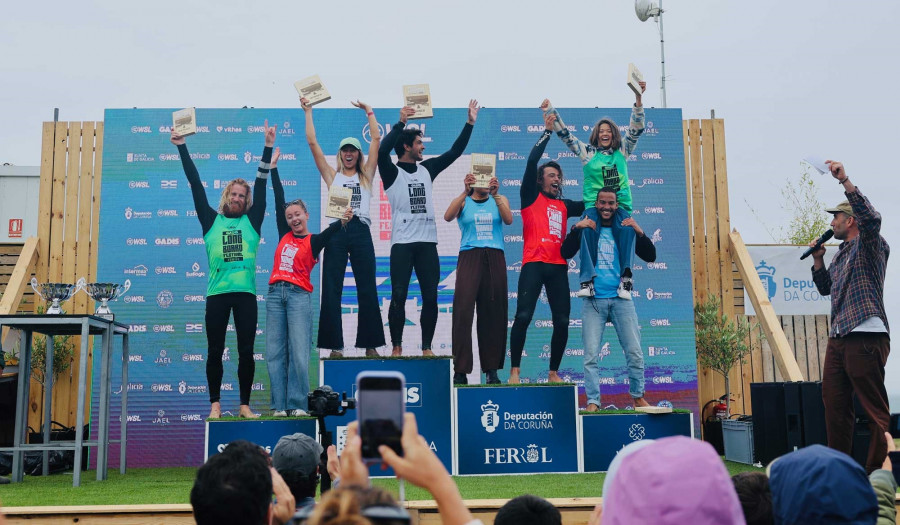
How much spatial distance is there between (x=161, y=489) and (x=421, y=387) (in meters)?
2.04

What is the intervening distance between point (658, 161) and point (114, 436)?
6.42 meters

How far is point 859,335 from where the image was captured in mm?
4742

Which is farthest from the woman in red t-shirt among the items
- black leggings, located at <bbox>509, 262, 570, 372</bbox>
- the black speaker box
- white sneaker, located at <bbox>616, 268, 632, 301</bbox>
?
the black speaker box

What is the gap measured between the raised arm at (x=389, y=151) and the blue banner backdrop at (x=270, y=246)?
1.73 ft

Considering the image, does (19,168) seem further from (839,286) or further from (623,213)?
(839,286)

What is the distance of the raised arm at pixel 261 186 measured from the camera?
781 cm

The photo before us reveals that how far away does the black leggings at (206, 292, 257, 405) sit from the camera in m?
7.38

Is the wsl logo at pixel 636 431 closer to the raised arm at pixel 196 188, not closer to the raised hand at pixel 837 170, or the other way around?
the raised hand at pixel 837 170

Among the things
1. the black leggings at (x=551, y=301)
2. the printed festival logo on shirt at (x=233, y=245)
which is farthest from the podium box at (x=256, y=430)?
the black leggings at (x=551, y=301)

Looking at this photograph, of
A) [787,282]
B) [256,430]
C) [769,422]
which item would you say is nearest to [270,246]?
[256,430]

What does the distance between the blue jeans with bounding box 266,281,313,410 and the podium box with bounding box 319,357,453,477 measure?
86 cm

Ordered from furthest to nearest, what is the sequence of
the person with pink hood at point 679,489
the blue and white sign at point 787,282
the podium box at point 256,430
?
1. the blue and white sign at point 787,282
2. the podium box at point 256,430
3. the person with pink hood at point 679,489

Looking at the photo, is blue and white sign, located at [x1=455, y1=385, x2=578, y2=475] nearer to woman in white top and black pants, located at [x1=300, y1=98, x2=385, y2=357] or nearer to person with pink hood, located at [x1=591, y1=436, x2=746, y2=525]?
woman in white top and black pants, located at [x1=300, y1=98, x2=385, y2=357]

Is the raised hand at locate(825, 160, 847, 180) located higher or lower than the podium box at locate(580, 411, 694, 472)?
higher
